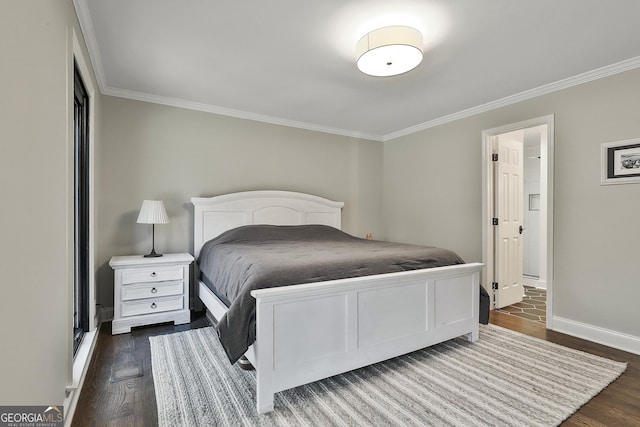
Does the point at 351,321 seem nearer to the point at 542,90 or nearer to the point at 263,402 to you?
the point at 263,402

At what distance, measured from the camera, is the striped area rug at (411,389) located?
1658 millimetres

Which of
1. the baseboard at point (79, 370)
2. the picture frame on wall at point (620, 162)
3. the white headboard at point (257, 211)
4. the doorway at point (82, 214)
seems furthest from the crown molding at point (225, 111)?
the picture frame on wall at point (620, 162)

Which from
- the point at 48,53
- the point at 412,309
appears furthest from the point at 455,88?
the point at 48,53

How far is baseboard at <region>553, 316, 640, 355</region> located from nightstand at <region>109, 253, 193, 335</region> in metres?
3.58

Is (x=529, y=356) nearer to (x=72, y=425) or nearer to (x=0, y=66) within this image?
(x=72, y=425)

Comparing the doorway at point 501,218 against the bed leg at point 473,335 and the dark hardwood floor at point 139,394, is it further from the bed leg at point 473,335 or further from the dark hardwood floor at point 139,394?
the bed leg at point 473,335

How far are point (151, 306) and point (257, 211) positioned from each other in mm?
1529

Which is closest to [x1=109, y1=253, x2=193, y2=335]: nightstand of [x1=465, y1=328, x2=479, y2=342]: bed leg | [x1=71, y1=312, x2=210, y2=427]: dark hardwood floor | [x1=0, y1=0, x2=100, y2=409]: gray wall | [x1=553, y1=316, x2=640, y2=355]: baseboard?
[x1=71, y1=312, x2=210, y2=427]: dark hardwood floor

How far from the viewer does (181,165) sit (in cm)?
358

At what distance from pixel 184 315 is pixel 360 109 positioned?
2.99 meters

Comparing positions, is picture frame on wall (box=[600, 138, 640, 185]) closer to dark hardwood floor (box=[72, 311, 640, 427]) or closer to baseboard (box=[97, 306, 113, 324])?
dark hardwood floor (box=[72, 311, 640, 427])

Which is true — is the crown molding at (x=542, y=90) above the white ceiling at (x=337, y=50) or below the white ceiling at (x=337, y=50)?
below
